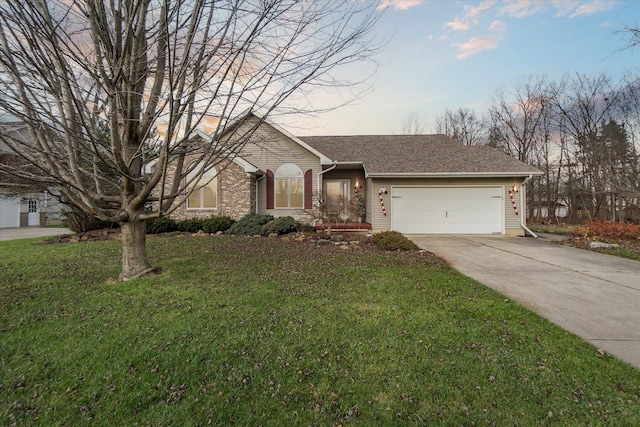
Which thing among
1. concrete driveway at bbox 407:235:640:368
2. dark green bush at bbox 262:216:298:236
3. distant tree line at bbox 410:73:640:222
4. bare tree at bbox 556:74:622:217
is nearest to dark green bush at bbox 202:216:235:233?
dark green bush at bbox 262:216:298:236

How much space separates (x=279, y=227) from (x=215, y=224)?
2686 mm

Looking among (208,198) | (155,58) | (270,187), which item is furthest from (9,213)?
(155,58)

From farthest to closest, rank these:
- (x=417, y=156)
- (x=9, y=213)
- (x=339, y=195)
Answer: (x=9, y=213) → (x=339, y=195) → (x=417, y=156)

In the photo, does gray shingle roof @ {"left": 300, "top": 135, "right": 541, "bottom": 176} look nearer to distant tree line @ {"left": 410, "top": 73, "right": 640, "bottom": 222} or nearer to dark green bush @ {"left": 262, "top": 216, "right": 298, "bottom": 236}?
dark green bush @ {"left": 262, "top": 216, "right": 298, "bottom": 236}

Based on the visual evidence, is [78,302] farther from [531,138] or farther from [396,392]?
[531,138]

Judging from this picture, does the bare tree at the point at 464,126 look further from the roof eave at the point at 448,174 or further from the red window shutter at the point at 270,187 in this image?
the red window shutter at the point at 270,187

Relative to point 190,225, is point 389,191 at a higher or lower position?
higher

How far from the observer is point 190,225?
1182 centimetres

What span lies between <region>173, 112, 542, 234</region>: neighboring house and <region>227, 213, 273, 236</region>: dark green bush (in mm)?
881

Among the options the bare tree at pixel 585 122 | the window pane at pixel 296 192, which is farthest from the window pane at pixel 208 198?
the bare tree at pixel 585 122

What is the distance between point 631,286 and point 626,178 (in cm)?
1005

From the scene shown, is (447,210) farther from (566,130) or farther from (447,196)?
(566,130)

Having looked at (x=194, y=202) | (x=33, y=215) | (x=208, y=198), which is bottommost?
(x=33, y=215)

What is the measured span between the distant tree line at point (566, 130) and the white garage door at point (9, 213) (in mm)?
31132
